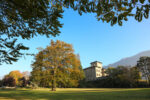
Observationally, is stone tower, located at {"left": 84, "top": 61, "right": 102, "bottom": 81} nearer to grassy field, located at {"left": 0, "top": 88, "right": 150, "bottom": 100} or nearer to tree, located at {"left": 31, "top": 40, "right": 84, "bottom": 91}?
tree, located at {"left": 31, "top": 40, "right": 84, "bottom": 91}

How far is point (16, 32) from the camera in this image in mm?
7234

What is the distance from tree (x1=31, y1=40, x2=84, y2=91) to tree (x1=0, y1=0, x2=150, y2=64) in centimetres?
1303

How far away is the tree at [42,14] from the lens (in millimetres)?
2979

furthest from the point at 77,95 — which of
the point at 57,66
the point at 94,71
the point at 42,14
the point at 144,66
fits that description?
the point at 94,71

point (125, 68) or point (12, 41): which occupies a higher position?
point (12, 41)

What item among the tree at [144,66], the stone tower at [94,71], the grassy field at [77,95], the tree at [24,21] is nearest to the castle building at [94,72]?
the stone tower at [94,71]

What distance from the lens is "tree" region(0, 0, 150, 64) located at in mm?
2979

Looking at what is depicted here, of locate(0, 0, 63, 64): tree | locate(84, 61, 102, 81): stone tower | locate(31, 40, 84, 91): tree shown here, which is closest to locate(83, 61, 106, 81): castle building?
locate(84, 61, 102, 81): stone tower

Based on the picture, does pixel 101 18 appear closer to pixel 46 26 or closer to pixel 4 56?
pixel 46 26

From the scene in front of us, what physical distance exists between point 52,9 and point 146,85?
4128 cm

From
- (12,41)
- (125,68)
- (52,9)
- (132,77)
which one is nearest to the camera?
(52,9)

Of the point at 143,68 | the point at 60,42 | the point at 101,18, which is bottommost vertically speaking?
the point at 143,68

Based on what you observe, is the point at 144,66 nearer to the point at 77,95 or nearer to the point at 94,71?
the point at 94,71

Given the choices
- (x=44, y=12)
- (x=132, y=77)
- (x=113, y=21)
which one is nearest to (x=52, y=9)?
(x=44, y=12)
